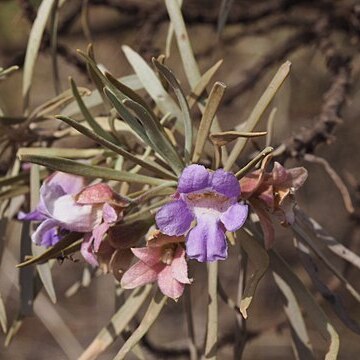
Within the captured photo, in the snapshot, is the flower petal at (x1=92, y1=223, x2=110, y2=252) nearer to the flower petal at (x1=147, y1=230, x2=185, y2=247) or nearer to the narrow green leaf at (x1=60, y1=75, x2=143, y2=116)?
the flower petal at (x1=147, y1=230, x2=185, y2=247)

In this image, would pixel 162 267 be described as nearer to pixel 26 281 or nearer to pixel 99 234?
pixel 99 234

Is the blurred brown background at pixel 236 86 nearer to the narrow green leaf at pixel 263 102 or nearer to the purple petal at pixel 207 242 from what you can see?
the narrow green leaf at pixel 263 102

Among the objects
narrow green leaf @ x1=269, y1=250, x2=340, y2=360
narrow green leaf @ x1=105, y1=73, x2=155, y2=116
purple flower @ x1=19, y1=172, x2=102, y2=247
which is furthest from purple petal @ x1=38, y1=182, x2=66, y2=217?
narrow green leaf @ x1=269, y1=250, x2=340, y2=360

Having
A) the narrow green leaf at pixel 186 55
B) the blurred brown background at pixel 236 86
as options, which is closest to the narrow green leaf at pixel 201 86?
the narrow green leaf at pixel 186 55

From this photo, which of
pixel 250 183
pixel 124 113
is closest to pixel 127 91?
pixel 124 113

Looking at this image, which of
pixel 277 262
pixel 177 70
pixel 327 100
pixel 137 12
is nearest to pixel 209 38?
pixel 177 70

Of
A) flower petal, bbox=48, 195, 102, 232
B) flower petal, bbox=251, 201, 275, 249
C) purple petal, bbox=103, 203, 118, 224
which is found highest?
purple petal, bbox=103, 203, 118, 224
